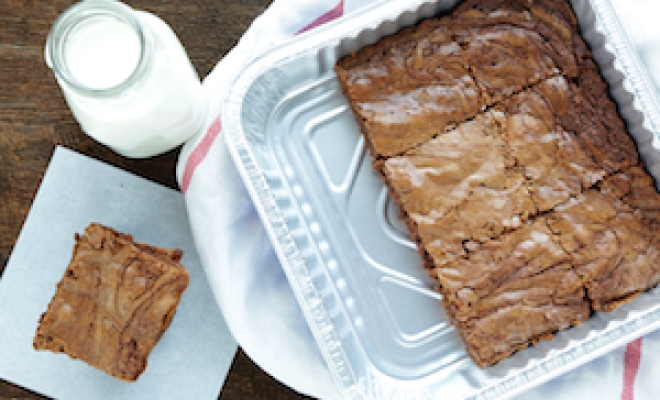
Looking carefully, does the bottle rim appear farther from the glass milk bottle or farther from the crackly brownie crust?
the crackly brownie crust

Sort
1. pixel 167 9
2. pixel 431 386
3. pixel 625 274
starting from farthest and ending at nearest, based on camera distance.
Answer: pixel 167 9, pixel 431 386, pixel 625 274

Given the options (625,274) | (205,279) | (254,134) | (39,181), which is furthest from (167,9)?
(625,274)

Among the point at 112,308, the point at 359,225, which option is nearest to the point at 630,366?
the point at 359,225

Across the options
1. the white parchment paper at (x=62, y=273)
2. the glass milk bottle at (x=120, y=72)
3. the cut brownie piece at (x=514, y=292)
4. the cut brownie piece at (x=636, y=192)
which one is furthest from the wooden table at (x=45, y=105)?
the cut brownie piece at (x=636, y=192)

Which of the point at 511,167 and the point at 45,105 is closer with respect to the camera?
the point at 511,167

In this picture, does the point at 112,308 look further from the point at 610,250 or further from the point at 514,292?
the point at 610,250

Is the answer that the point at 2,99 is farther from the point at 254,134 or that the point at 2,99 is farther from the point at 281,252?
the point at 281,252
